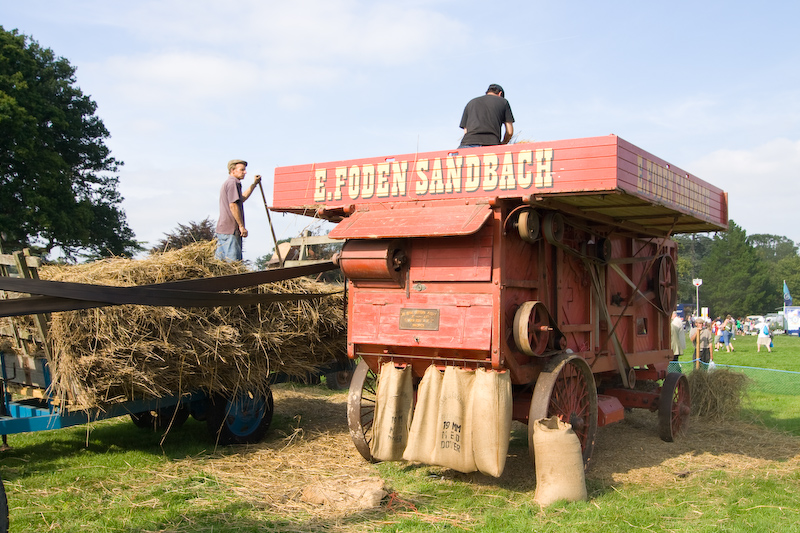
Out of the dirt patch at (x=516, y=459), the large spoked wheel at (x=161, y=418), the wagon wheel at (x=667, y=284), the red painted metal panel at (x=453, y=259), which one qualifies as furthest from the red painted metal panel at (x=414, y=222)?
the wagon wheel at (x=667, y=284)

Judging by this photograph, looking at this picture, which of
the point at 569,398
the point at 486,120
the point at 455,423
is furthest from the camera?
the point at 486,120

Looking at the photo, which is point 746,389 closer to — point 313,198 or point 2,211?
point 313,198

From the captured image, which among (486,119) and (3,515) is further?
(486,119)

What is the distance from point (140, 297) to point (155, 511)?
1680mm

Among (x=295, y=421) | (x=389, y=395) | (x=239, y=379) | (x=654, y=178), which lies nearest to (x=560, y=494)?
(x=389, y=395)

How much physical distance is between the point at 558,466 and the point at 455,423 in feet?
3.06

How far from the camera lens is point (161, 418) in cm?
786

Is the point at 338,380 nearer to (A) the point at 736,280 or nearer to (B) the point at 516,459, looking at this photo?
(B) the point at 516,459

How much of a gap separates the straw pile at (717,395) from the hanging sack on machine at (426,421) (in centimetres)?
522

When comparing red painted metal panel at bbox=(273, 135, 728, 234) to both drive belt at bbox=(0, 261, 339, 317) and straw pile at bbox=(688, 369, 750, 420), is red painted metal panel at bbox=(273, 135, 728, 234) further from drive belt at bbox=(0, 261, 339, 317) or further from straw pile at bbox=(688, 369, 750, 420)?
straw pile at bbox=(688, 369, 750, 420)

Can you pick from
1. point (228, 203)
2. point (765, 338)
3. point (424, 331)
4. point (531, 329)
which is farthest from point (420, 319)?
point (765, 338)

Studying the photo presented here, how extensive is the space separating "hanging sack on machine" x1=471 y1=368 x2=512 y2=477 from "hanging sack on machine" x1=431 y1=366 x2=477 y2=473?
0.26ft

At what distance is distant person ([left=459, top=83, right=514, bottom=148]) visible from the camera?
6996mm

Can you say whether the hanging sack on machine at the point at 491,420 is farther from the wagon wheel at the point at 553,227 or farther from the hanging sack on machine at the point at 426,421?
the wagon wheel at the point at 553,227
